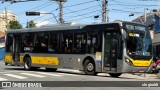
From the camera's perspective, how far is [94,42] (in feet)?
78.9

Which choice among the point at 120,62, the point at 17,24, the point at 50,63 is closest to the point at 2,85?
the point at 120,62

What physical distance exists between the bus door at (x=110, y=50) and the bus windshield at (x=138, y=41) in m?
0.78

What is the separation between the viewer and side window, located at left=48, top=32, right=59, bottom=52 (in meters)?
27.0

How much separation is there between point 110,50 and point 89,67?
79.1 inches

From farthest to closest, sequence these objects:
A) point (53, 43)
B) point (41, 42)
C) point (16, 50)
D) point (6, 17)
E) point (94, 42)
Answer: point (6, 17) → point (16, 50) → point (41, 42) → point (53, 43) → point (94, 42)

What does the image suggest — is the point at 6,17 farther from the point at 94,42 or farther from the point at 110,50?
the point at 110,50

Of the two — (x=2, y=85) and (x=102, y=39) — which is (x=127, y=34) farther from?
(x=2, y=85)

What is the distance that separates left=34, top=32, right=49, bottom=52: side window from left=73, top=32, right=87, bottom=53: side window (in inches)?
135

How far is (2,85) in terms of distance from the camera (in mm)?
16188

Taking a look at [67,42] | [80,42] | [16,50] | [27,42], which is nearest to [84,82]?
[80,42]

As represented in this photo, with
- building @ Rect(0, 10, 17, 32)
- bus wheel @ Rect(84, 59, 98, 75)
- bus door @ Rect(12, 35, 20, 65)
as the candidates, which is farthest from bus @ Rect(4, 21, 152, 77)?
building @ Rect(0, 10, 17, 32)

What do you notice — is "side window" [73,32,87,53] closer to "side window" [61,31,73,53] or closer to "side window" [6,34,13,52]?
"side window" [61,31,73,53]

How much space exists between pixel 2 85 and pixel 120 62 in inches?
326

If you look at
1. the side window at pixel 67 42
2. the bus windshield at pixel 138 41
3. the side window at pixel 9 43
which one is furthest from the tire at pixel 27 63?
the bus windshield at pixel 138 41
